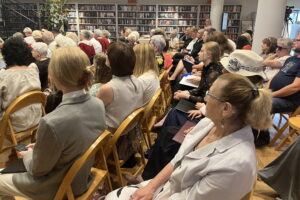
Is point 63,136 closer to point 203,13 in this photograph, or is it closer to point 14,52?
point 14,52

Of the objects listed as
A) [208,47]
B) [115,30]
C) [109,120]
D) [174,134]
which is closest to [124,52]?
[109,120]

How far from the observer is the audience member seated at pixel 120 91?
195cm

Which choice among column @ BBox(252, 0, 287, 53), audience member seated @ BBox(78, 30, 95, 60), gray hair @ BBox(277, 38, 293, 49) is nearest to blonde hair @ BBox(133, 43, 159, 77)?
gray hair @ BBox(277, 38, 293, 49)

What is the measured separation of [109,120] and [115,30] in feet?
32.7

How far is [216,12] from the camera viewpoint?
10211 mm

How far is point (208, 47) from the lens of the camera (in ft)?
8.75

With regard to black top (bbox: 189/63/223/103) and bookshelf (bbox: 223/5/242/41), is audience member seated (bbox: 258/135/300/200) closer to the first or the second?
black top (bbox: 189/63/223/103)

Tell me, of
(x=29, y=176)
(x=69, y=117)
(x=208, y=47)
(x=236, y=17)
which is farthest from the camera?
(x=236, y=17)

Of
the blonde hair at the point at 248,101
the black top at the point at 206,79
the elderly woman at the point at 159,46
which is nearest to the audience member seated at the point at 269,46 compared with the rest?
the elderly woman at the point at 159,46

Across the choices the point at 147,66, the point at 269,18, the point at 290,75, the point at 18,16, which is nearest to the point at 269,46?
the point at 269,18

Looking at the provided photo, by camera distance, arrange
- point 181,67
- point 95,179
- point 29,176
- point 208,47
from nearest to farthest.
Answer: point 29,176 < point 95,179 < point 208,47 < point 181,67

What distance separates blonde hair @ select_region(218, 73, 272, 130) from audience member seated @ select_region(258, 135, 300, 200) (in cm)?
107

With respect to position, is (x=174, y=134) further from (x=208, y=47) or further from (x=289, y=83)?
(x=289, y=83)

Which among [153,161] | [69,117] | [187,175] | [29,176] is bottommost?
[153,161]
